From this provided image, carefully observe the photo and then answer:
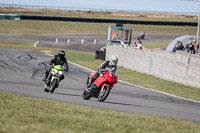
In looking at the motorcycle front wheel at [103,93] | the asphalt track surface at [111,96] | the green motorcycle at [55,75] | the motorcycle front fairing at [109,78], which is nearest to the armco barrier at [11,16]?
the asphalt track surface at [111,96]

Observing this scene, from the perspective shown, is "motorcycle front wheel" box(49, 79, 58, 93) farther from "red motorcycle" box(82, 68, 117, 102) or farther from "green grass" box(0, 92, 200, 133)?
"green grass" box(0, 92, 200, 133)

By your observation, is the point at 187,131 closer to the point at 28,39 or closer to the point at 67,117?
the point at 67,117

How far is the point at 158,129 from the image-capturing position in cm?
808

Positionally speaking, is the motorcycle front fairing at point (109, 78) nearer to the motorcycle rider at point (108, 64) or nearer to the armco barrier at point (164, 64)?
the motorcycle rider at point (108, 64)

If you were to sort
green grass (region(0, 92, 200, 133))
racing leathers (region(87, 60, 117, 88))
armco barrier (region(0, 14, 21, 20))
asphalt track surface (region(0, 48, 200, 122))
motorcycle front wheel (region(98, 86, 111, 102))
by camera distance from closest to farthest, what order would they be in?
green grass (region(0, 92, 200, 133)) < asphalt track surface (region(0, 48, 200, 122)) < racing leathers (region(87, 60, 117, 88)) < motorcycle front wheel (region(98, 86, 111, 102)) < armco barrier (region(0, 14, 21, 20))

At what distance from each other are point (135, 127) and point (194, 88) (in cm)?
1141

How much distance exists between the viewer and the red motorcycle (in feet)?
39.0

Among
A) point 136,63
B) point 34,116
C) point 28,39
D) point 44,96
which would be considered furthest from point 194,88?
point 28,39

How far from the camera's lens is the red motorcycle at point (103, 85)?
1189 centimetres

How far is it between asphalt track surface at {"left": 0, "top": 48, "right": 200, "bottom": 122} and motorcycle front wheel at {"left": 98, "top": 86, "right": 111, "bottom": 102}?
16 centimetres

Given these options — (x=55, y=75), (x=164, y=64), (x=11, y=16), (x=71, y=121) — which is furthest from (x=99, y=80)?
(x=11, y=16)

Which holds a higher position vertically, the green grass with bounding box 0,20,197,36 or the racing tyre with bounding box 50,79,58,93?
the green grass with bounding box 0,20,197,36

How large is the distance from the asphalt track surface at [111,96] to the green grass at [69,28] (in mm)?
38408

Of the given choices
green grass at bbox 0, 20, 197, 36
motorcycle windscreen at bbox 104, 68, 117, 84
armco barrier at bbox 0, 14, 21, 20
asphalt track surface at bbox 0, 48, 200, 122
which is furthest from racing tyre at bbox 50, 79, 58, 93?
armco barrier at bbox 0, 14, 21, 20
